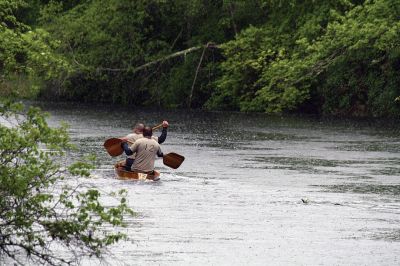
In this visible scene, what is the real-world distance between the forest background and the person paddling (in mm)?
20687

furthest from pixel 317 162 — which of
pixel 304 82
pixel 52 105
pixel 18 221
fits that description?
pixel 52 105

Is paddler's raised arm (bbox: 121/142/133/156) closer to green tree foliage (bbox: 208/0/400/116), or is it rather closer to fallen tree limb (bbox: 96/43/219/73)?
green tree foliage (bbox: 208/0/400/116)

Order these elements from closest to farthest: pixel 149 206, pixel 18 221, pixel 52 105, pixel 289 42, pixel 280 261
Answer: pixel 18 221 → pixel 280 261 → pixel 149 206 → pixel 289 42 → pixel 52 105

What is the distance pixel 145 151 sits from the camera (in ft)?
81.3

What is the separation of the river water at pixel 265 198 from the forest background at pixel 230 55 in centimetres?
744

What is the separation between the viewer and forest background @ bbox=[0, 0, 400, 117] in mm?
48438

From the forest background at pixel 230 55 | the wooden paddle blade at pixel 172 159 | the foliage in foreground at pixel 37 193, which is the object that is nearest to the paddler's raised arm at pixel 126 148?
the wooden paddle blade at pixel 172 159

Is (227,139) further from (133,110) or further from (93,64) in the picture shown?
(93,64)

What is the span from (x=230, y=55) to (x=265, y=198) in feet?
110

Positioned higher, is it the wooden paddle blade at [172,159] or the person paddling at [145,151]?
the person paddling at [145,151]

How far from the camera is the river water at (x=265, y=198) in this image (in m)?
16.5

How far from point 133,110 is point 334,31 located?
41.7ft

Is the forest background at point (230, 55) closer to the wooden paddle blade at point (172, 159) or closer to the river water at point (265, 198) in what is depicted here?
the river water at point (265, 198)

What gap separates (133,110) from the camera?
185 ft
